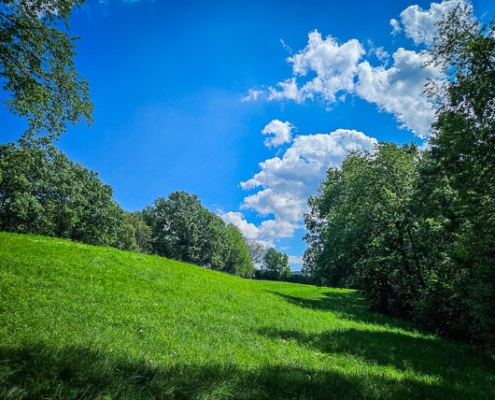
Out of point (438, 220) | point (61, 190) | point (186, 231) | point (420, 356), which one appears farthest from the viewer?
point (186, 231)

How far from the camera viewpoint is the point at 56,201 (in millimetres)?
48844

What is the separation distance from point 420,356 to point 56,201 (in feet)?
178

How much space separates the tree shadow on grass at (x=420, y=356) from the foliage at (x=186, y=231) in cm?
6495

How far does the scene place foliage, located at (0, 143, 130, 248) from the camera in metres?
42.6

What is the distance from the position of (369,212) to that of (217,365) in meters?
23.6

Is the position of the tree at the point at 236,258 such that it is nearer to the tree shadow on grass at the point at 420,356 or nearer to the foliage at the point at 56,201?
the foliage at the point at 56,201

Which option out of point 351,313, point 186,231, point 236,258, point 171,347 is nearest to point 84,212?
point 186,231

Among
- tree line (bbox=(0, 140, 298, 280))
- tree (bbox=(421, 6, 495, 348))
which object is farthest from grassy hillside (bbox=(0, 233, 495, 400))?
tree line (bbox=(0, 140, 298, 280))

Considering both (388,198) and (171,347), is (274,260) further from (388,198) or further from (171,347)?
(171,347)

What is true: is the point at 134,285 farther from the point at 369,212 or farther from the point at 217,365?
the point at 369,212

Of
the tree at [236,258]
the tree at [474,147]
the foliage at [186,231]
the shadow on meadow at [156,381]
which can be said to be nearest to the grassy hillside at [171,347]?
the shadow on meadow at [156,381]

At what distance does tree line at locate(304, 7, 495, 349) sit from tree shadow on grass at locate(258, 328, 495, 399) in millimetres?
2728

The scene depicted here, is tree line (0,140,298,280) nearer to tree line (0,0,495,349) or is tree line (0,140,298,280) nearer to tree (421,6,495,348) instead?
tree line (0,0,495,349)

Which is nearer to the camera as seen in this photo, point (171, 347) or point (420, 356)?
point (171, 347)
